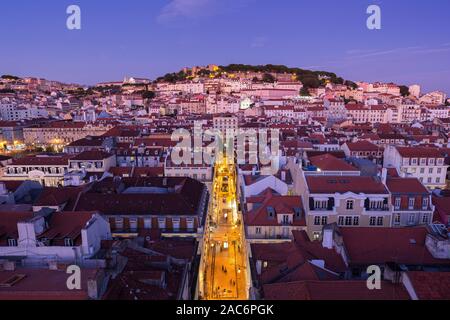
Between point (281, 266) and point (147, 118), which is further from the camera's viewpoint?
point (147, 118)

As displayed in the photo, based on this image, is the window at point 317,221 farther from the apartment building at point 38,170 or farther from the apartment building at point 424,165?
the apartment building at point 38,170

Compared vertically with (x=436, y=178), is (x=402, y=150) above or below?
above

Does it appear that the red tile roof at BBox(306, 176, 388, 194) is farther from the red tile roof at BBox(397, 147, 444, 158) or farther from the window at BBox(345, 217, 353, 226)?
the red tile roof at BBox(397, 147, 444, 158)

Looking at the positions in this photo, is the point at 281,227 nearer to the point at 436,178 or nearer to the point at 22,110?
the point at 436,178

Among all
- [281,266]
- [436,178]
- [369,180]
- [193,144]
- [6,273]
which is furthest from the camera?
[193,144]

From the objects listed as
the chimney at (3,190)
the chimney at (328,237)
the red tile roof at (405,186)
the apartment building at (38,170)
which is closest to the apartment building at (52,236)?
the chimney at (3,190)

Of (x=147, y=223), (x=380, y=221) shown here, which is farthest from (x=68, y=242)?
(x=380, y=221)

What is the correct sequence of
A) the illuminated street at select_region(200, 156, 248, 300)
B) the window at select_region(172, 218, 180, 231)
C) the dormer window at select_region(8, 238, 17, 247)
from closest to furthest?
the dormer window at select_region(8, 238, 17, 247) < the illuminated street at select_region(200, 156, 248, 300) < the window at select_region(172, 218, 180, 231)

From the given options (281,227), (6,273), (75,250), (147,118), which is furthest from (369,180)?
(147,118)

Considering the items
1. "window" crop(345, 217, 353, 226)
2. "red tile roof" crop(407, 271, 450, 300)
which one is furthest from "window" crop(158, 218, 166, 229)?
"red tile roof" crop(407, 271, 450, 300)

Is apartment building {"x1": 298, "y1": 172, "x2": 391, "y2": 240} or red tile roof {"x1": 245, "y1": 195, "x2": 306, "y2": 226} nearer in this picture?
apartment building {"x1": 298, "y1": 172, "x2": 391, "y2": 240}
